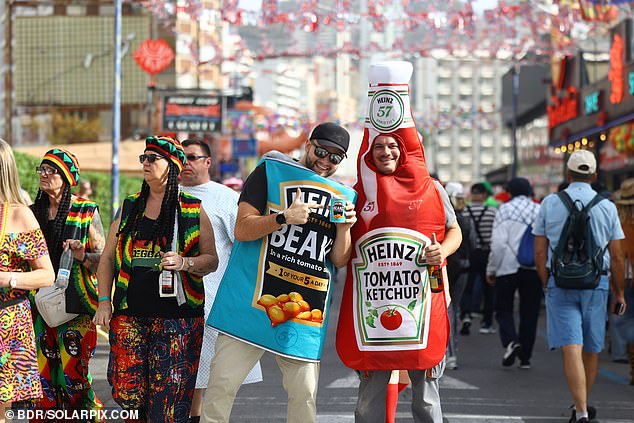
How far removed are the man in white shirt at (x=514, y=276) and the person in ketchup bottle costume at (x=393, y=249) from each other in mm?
5556

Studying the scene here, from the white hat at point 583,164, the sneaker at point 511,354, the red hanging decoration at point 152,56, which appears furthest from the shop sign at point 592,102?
the white hat at point 583,164

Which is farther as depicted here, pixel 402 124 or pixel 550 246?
pixel 550 246

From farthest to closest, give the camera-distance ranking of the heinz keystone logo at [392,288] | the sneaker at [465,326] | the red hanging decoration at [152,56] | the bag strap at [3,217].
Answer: the red hanging decoration at [152,56] < the sneaker at [465,326] < the heinz keystone logo at [392,288] < the bag strap at [3,217]

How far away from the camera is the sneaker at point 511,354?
37.4ft

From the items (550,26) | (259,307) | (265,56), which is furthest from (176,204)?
(265,56)

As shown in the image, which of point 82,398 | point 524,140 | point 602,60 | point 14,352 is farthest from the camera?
point 524,140

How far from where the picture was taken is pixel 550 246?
330 inches

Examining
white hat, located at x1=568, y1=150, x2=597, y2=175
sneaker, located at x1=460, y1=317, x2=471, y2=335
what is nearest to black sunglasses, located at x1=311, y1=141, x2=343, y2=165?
white hat, located at x1=568, y1=150, x2=597, y2=175

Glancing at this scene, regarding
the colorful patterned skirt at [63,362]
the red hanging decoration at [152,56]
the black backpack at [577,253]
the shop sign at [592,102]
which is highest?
the red hanging decoration at [152,56]

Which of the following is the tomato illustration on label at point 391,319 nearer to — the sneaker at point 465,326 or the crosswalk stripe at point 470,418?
the crosswalk stripe at point 470,418

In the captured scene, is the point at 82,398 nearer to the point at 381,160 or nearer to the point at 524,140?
the point at 381,160

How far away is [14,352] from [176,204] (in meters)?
1.14

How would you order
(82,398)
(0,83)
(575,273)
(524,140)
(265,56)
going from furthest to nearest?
1. (0,83)
2. (524,140)
3. (265,56)
4. (575,273)
5. (82,398)

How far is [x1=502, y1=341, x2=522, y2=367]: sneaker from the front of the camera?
11.4 meters
